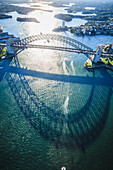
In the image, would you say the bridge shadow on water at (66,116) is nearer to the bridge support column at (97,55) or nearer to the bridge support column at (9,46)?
the bridge support column at (97,55)

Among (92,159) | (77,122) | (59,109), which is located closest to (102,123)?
(77,122)

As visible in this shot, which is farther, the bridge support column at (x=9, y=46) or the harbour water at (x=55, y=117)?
the bridge support column at (x=9, y=46)

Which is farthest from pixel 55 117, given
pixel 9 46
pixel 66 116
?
pixel 9 46

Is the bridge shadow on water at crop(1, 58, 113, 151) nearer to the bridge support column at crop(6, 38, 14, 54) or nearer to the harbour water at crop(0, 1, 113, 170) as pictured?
the harbour water at crop(0, 1, 113, 170)

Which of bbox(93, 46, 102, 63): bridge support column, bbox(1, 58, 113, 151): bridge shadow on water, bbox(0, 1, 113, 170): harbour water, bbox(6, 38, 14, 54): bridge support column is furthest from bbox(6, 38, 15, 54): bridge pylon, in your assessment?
bbox(93, 46, 102, 63): bridge support column

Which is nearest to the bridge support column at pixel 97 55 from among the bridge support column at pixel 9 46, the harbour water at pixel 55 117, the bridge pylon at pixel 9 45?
the harbour water at pixel 55 117

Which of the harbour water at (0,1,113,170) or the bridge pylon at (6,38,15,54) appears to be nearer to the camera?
the harbour water at (0,1,113,170)

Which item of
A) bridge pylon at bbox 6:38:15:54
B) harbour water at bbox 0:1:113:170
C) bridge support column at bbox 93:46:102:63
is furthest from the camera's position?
bridge pylon at bbox 6:38:15:54

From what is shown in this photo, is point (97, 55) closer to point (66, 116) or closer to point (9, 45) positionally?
point (66, 116)
